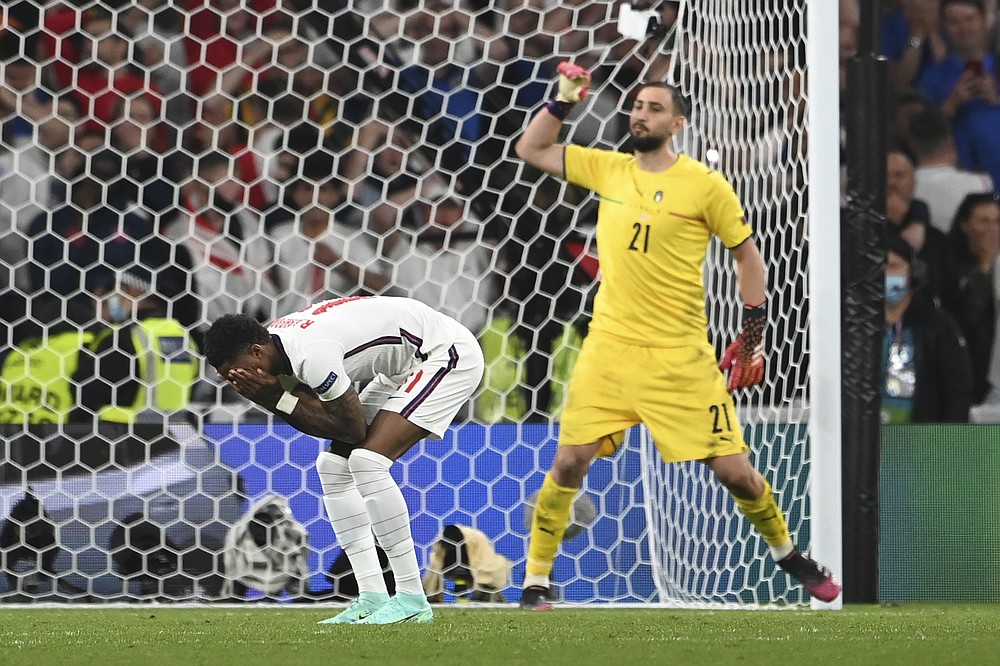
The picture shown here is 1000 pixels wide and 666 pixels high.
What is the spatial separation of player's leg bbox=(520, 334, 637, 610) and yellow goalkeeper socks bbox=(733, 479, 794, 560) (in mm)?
464

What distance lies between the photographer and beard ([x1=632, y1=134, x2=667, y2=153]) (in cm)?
471

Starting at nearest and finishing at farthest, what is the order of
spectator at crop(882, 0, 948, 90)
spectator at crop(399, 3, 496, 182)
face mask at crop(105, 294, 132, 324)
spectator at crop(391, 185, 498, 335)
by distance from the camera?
face mask at crop(105, 294, 132, 324), spectator at crop(391, 185, 498, 335), spectator at crop(399, 3, 496, 182), spectator at crop(882, 0, 948, 90)

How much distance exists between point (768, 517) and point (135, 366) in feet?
7.87

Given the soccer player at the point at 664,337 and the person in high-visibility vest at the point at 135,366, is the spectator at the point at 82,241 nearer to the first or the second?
the person in high-visibility vest at the point at 135,366

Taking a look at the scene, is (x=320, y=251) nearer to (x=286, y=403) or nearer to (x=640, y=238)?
(x=640, y=238)

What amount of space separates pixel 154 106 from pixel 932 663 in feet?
12.7

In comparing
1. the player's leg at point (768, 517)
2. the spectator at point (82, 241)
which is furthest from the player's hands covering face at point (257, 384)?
the spectator at point (82, 241)

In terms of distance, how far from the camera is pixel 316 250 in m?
5.88

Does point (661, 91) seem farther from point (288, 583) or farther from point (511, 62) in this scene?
Result: point (288, 583)

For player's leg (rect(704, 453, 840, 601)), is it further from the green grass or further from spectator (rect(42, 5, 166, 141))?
spectator (rect(42, 5, 166, 141))

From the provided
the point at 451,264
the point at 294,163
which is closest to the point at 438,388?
the point at 451,264

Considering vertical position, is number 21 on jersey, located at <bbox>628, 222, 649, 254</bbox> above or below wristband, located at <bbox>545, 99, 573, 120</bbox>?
below

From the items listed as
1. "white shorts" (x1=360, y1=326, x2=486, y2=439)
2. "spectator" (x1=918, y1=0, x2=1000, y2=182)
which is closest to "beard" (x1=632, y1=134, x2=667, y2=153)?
"white shorts" (x1=360, y1=326, x2=486, y2=439)

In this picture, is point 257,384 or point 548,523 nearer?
point 257,384
